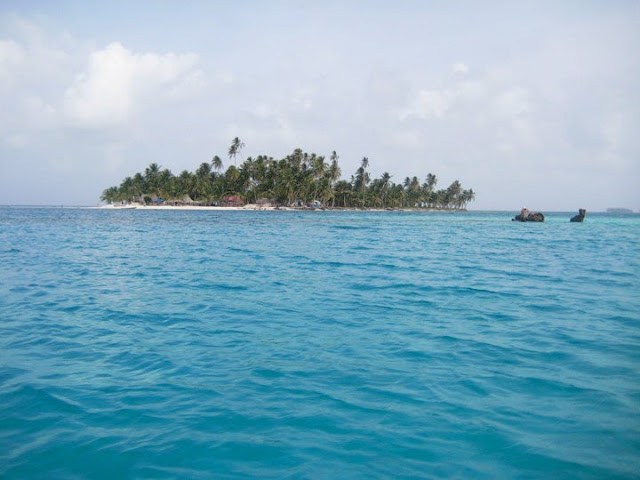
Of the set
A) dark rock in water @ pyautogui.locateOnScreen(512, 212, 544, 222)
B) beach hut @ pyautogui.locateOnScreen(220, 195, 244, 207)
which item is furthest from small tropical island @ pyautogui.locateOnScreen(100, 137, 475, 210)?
dark rock in water @ pyautogui.locateOnScreen(512, 212, 544, 222)

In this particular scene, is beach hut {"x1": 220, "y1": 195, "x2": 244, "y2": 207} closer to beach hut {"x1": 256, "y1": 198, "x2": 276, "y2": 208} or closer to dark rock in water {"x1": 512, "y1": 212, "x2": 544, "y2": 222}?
beach hut {"x1": 256, "y1": 198, "x2": 276, "y2": 208}

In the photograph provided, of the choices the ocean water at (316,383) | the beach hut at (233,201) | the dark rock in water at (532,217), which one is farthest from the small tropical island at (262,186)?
the ocean water at (316,383)

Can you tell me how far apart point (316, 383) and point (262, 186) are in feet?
434

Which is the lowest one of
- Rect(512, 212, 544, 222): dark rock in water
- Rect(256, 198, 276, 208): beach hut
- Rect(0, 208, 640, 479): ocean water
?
Rect(0, 208, 640, 479): ocean water

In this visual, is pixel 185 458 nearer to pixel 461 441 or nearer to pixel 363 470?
pixel 363 470

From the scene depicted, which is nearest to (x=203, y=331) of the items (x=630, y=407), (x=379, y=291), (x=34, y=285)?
(x=379, y=291)

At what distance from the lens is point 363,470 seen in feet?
14.1

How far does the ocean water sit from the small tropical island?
4706 inches

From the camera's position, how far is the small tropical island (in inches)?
5231

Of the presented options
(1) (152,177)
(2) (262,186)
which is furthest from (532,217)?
(1) (152,177)

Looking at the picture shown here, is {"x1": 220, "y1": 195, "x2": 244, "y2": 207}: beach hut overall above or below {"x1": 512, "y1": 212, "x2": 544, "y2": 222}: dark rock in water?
above

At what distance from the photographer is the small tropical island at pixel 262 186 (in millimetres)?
132875

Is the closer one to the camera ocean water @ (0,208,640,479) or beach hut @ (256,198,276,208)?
ocean water @ (0,208,640,479)

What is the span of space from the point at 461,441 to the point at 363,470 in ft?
4.29
